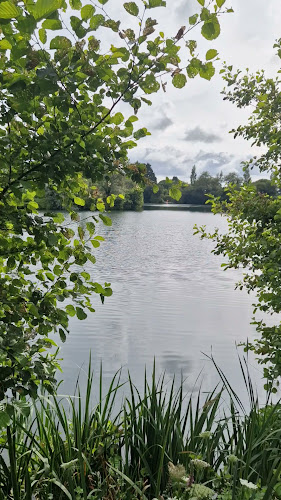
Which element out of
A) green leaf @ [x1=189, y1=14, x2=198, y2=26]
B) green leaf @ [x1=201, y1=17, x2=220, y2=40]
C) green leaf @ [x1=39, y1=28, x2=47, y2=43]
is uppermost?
green leaf @ [x1=189, y1=14, x2=198, y2=26]

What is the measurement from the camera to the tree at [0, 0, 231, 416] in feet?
5.82

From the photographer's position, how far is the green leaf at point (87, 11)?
174 cm

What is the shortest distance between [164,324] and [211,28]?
9990mm

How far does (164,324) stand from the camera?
1132 centimetres

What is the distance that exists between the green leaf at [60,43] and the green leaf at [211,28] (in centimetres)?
59

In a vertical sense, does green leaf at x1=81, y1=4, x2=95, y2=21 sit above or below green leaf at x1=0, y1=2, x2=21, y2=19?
above

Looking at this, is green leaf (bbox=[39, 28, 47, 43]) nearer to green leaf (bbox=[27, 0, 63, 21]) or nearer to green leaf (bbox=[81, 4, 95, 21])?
green leaf (bbox=[81, 4, 95, 21])

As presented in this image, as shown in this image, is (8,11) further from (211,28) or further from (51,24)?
(211,28)

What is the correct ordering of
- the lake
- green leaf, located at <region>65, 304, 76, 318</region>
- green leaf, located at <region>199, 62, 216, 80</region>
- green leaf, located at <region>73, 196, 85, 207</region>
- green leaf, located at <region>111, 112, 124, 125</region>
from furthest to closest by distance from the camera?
the lake → green leaf, located at <region>73, 196, 85, 207</region> → green leaf, located at <region>65, 304, 76, 318</region> → green leaf, located at <region>111, 112, 124, 125</region> → green leaf, located at <region>199, 62, 216, 80</region>

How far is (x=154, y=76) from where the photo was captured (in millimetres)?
2004

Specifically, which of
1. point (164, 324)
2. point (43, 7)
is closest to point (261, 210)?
point (43, 7)

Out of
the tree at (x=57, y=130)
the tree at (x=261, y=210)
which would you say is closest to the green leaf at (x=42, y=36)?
the tree at (x=57, y=130)

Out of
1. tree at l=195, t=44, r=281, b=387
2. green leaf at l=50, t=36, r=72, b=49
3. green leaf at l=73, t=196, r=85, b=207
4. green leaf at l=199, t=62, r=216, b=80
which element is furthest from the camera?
tree at l=195, t=44, r=281, b=387

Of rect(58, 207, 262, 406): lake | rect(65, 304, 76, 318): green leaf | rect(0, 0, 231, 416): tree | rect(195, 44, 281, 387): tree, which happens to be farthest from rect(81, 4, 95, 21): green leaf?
rect(195, 44, 281, 387): tree
